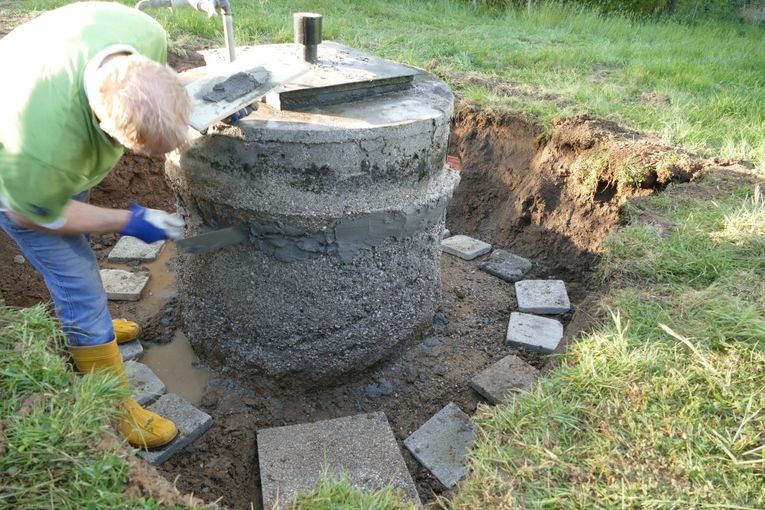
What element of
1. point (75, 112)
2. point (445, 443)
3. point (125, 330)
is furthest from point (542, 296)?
point (75, 112)

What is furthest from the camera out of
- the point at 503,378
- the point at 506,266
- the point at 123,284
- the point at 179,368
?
the point at 506,266

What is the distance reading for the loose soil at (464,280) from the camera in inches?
99.0

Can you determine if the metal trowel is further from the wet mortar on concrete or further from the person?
the person

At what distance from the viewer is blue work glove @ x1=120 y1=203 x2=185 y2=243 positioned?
78.2 inches

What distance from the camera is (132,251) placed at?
3812 millimetres

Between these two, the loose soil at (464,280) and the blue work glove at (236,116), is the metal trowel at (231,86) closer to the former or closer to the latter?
the blue work glove at (236,116)

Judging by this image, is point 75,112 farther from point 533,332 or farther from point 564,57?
point 564,57

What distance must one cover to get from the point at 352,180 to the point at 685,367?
1470 mm

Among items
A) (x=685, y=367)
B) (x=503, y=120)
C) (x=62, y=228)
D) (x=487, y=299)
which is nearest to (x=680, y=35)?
(x=503, y=120)

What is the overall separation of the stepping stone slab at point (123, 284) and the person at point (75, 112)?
4.63 ft

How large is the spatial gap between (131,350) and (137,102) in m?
1.81

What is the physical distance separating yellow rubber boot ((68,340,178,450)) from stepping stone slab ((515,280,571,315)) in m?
2.16

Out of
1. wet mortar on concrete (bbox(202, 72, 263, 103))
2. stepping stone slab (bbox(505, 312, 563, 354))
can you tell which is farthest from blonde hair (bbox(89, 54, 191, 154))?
stepping stone slab (bbox(505, 312, 563, 354))

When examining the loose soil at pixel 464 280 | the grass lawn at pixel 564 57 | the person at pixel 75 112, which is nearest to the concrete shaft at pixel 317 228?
the loose soil at pixel 464 280
